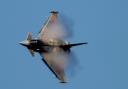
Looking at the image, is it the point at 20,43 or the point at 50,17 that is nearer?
the point at 20,43

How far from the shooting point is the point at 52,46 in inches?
4131

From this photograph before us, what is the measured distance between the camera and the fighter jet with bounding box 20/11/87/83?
104438 mm

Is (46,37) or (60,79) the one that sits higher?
(46,37)

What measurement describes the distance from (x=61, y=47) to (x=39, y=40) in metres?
3.68

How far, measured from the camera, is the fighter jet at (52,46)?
343ft

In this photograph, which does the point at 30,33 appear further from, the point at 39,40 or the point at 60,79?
the point at 60,79

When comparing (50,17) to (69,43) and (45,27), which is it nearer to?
(45,27)

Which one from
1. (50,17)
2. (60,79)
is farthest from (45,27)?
(60,79)

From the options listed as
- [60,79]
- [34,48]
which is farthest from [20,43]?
[60,79]

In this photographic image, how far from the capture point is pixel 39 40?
105000 millimetres

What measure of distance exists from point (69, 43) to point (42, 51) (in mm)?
4988

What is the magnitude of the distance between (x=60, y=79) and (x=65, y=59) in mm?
3546

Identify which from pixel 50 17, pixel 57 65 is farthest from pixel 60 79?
pixel 50 17

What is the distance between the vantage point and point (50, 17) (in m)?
111
